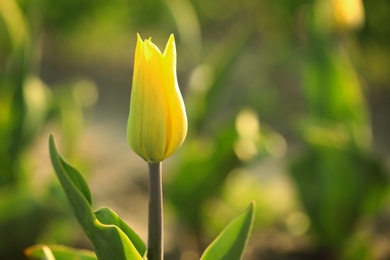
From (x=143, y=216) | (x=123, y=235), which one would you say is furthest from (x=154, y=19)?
(x=123, y=235)

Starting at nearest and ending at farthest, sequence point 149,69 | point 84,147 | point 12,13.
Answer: point 149,69
point 12,13
point 84,147

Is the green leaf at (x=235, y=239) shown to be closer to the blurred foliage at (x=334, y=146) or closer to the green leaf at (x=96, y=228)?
the green leaf at (x=96, y=228)

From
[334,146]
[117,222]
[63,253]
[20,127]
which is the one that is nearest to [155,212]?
[117,222]

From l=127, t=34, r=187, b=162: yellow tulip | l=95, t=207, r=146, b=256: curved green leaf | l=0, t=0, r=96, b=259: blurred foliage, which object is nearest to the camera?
l=127, t=34, r=187, b=162: yellow tulip

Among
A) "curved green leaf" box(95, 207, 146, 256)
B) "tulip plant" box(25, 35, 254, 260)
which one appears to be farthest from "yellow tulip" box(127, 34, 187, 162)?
"curved green leaf" box(95, 207, 146, 256)

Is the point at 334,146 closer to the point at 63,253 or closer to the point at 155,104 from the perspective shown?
the point at 63,253

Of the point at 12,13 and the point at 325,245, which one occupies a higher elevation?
the point at 12,13

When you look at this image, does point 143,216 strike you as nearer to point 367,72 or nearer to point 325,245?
point 325,245

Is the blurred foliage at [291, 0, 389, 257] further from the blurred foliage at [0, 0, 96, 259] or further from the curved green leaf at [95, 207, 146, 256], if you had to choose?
the curved green leaf at [95, 207, 146, 256]

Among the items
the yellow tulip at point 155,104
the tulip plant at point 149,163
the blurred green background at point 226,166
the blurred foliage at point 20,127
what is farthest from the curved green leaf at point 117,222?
the blurred foliage at point 20,127
